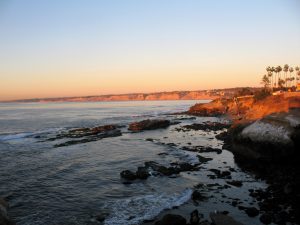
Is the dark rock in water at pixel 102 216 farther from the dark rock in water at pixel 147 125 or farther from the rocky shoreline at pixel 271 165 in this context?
the dark rock in water at pixel 147 125

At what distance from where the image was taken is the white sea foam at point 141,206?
47.4 ft

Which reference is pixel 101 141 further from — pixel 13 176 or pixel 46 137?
pixel 13 176

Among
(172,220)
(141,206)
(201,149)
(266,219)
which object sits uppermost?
(172,220)

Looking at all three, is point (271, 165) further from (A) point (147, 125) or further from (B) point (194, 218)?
(A) point (147, 125)

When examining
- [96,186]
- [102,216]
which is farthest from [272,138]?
[102,216]

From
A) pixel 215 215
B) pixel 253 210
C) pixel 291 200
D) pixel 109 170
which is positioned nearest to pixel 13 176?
pixel 109 170

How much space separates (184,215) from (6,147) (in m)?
28.2

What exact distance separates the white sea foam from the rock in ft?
8.40

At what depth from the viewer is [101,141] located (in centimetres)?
3953

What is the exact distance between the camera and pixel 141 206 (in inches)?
632

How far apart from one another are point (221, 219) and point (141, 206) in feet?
14.5

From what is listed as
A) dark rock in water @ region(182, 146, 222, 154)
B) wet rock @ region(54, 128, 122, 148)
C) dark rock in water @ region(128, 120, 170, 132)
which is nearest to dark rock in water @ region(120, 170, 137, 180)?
dark rock in water @ region(182, 146, 222, 154)

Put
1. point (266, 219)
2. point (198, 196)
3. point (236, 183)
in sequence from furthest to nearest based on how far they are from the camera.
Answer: point (236, 183) < point (198, 196) < point (266, 219)

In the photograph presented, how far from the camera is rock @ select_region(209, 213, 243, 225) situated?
13026mm
